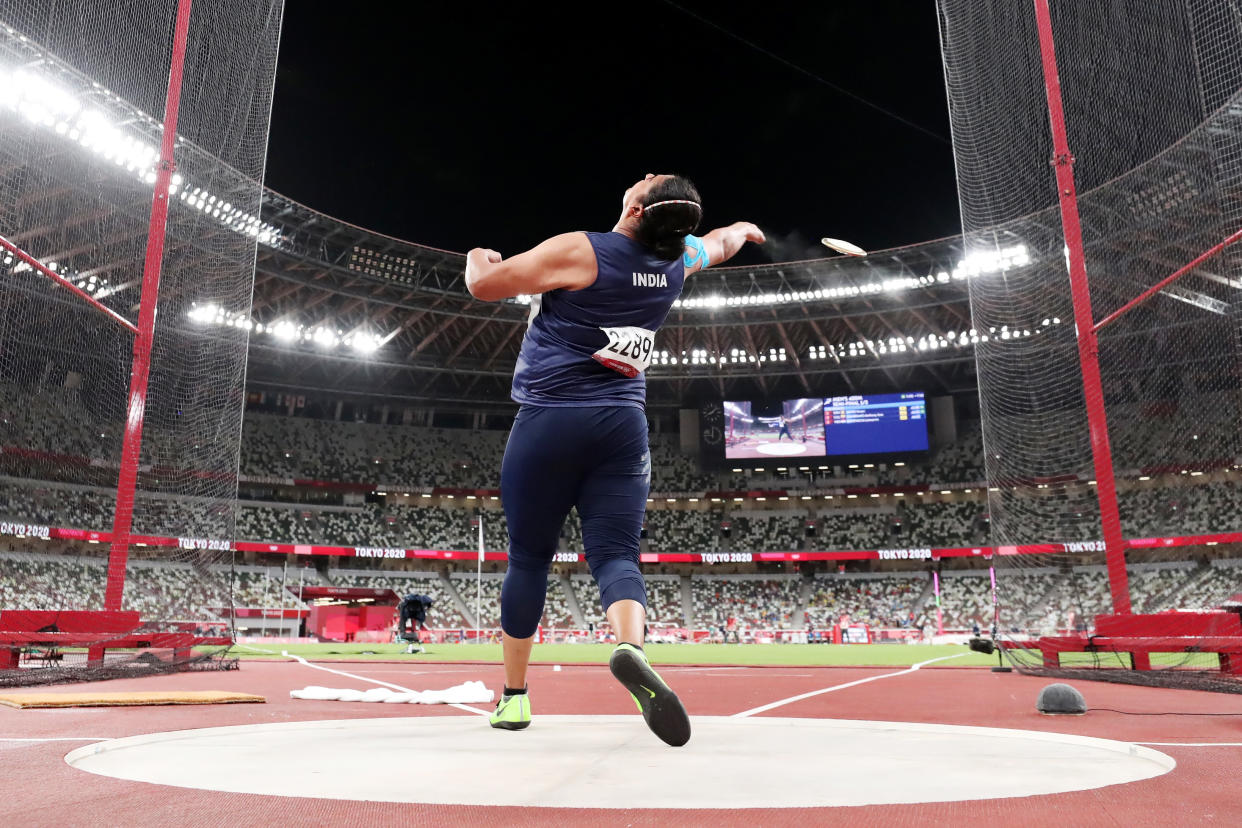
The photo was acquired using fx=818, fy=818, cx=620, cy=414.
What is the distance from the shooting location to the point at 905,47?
2589cm

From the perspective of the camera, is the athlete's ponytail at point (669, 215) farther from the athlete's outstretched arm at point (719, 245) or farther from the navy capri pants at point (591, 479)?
the navy capri pants at point (591, 479)

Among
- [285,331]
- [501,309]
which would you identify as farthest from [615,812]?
[285,331]

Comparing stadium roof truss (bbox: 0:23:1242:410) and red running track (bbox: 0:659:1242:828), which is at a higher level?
stadium roof truss (bbox: 0:23:1242:410)

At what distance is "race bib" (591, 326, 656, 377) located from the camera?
3.10m

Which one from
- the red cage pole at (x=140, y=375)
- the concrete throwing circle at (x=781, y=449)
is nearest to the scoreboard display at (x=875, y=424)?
the concrete throwing circle at (x=781, y=449)

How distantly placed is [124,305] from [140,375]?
11.1 meters

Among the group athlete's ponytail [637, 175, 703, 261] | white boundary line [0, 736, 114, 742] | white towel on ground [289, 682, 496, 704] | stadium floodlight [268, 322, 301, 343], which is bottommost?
white towel on ground [289, 682, 496, 704]

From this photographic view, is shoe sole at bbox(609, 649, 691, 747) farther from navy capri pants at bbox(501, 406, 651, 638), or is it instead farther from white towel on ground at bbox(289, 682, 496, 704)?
white towel on ground at bbox(289, 682, 496, 704)

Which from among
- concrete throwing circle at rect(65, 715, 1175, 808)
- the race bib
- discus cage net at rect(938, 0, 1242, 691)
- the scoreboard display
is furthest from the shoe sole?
the scoreboard display

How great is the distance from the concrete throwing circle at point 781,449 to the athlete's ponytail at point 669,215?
138ft

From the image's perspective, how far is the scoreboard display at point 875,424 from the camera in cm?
4244

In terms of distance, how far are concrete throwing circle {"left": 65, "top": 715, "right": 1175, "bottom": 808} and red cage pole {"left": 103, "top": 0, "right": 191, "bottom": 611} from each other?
26.0ft

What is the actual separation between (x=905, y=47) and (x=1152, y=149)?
44.3 feet

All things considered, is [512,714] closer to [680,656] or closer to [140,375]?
[140,375]
